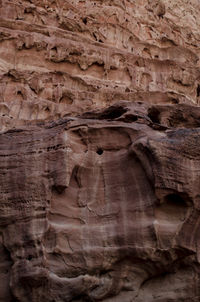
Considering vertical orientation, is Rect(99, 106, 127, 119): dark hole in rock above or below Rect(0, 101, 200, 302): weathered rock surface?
above

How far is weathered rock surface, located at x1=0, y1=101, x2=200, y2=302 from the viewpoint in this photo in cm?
885

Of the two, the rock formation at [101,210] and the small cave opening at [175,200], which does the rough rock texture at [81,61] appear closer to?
the rock formation at [101,210]

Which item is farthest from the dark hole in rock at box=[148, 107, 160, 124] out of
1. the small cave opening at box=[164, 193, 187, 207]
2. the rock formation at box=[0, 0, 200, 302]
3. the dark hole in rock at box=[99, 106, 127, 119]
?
the small cave opening at box=[164, 193, 187, 207]

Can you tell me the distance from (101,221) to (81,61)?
14.8 m

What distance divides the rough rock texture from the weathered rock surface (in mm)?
6524

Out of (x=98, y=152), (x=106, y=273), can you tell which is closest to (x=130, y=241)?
(x=106, y=273)

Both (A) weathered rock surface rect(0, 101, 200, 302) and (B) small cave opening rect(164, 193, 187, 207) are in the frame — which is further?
(B) small cave opening rect(164, 193, 187, 207)

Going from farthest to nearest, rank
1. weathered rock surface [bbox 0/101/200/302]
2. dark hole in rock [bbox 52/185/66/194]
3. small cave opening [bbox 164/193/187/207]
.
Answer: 1. dark hole in rock [bbox 52/185/66/194]
2. small cave opening [bbox 164/193/187/207]
3. weathered rock surface [bbox 0/101/200/302]

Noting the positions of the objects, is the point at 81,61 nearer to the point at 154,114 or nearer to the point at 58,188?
the point at 154,114

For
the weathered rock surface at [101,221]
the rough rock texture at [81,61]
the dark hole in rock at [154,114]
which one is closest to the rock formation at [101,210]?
the weathered rock surface at [101,221]

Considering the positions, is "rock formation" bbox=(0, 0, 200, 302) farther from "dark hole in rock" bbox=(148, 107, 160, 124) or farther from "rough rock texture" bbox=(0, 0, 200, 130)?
"rough rock texture" bbox=(0, 0, 200, 130)

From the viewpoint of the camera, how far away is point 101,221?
9.47m

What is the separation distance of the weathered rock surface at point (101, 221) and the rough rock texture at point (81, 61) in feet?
21.4

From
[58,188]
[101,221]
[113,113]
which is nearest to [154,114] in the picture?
[113,113]
